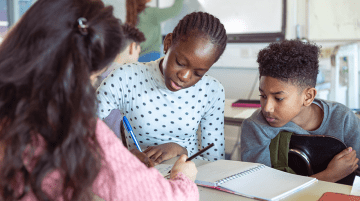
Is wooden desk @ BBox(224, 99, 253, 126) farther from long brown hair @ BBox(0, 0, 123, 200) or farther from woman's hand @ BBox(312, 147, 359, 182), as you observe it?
long brown hair @ BBox(0, 0, 123, 200)

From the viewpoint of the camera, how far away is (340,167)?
1012 mm

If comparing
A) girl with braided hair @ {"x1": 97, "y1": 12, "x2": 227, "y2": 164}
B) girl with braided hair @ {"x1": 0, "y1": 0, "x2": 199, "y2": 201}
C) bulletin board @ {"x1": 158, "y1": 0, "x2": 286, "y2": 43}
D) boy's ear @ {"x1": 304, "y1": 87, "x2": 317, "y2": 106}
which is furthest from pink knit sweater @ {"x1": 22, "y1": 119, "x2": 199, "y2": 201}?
bulletin board @ {"x1": 158, "y1": 0, "x2": 286, "y2": 43}

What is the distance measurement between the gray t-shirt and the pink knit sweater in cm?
64

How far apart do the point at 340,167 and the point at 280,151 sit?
0.63ft

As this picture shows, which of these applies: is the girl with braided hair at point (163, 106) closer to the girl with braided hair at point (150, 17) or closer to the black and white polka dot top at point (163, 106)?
the black and white polka dot top at point (163, 106)

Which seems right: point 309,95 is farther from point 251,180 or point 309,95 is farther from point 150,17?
point 150,17

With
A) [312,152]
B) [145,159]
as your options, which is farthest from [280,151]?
[145,159]

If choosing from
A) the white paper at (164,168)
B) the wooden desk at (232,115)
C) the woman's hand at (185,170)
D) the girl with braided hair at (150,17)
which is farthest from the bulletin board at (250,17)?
the woman's hand at (185,170)

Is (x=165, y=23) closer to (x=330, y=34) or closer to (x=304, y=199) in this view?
(x=330, y=34)

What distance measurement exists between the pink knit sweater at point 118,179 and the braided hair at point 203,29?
1.80ft

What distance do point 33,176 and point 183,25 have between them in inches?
27.9

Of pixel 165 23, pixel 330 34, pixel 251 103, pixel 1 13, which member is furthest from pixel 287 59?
pixel 1 13

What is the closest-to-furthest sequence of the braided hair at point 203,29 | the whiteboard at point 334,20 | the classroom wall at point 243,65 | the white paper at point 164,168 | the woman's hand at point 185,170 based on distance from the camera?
1. the woman's hand at point 185,170
2. the white paper at point 164,168
3. the braided hair at point 203,29
4. the whiteboard at point 334,20
5. the classroom wall at point 243,65

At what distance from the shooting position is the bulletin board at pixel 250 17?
9.05ft
